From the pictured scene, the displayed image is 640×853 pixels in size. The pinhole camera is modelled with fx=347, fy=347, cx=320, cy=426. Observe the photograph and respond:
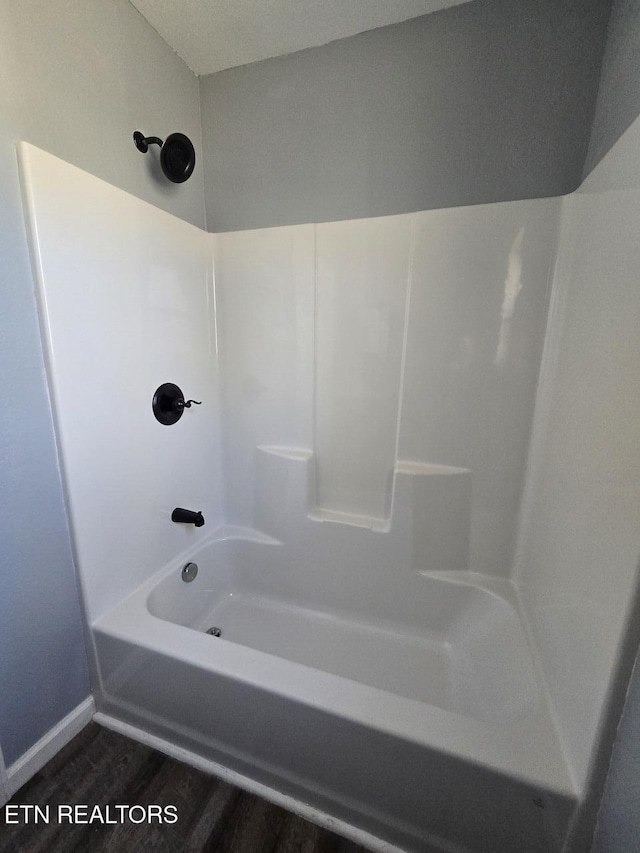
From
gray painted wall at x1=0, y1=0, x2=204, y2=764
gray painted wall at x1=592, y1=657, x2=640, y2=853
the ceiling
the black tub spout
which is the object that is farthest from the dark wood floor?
the ceiling

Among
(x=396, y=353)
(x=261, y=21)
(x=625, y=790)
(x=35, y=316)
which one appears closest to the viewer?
(x=625, y=790)

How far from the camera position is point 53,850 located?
87 cm

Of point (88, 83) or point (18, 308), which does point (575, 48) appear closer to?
point (88, 83)

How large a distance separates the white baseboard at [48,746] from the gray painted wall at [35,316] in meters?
0.03

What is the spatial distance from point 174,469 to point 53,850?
3.44 ft

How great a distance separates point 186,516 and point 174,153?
1367 millimetres

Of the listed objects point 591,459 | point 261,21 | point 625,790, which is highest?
point 261,21

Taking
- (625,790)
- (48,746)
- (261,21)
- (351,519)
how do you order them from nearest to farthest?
(625,790), (48,746), (261,21), (351,519)

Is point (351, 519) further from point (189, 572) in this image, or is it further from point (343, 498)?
point (189, 572)

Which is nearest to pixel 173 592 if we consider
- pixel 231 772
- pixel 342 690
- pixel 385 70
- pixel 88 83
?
pixel 231 772

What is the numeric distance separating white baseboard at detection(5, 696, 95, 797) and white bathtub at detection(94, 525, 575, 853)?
0.06 m

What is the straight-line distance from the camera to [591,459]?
0.81m

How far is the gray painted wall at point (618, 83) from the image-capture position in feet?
2.78
